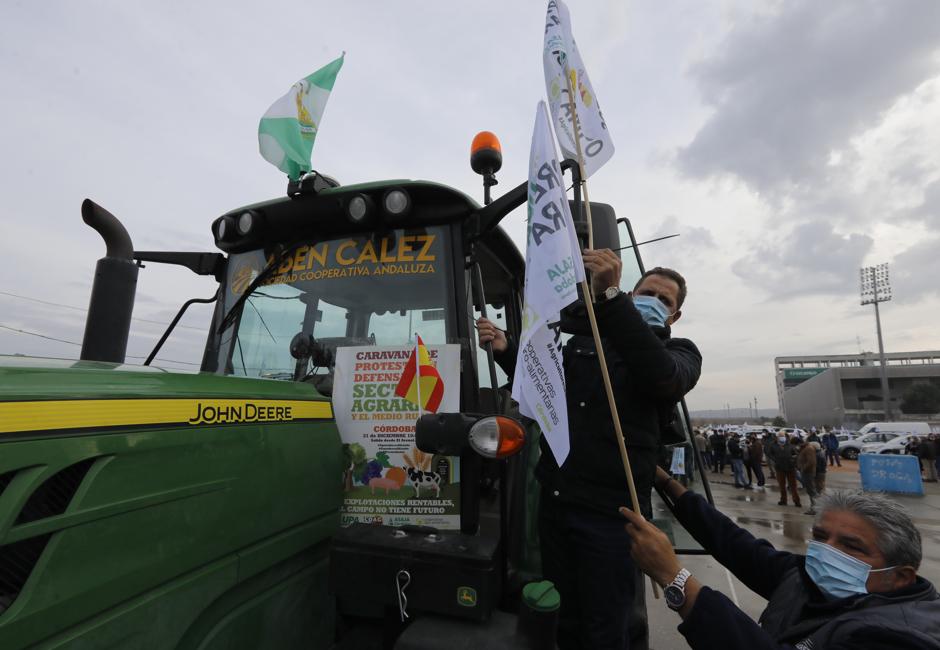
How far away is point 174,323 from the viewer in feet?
8.06

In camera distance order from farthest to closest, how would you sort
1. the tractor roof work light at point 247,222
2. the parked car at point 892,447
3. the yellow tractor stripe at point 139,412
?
1. the parked car at point 892,447
2. the tractor roof work light at point 247,222
3. the yellow tractor stripe at point 139,412

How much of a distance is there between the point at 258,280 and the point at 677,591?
211 centimetres

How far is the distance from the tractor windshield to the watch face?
3.86 ft

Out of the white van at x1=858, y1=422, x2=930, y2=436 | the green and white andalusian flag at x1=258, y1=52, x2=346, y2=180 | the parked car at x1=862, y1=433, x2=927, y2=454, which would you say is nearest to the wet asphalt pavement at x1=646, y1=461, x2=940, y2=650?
the green and white andalusian flag at x1=258, y1=52, x2=346, y2=180

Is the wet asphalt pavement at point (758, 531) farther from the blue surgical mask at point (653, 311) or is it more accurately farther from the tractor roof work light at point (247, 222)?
the tractor roof work light at point (247, 222)

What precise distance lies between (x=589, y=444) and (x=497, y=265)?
1204 mm

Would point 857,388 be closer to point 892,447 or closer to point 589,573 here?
point 892,447

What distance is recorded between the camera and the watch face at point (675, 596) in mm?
1459

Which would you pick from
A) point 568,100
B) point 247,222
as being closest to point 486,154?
point 568,100

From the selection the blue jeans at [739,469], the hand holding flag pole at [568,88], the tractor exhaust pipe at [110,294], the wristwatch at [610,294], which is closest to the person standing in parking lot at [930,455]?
the blue jeans at [739,469]

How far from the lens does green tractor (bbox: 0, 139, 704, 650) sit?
1062 millimetres

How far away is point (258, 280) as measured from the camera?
2.32m

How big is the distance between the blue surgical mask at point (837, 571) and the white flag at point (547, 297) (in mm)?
862

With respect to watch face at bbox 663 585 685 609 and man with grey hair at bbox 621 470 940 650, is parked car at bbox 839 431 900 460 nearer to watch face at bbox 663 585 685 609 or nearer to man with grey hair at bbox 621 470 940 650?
man with grey hair at bbox 621 470 940 650
